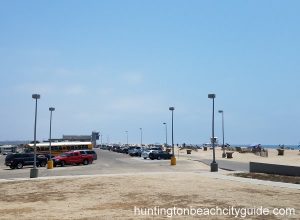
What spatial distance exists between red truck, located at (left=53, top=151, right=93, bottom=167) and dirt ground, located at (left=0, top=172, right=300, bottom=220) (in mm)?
23662

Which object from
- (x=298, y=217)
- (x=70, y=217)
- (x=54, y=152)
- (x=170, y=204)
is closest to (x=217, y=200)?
(x=170, y=204)

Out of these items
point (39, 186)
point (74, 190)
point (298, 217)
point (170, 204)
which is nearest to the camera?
point (298, 217)

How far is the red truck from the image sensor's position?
48.1 meters

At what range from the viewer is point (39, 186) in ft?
78.2

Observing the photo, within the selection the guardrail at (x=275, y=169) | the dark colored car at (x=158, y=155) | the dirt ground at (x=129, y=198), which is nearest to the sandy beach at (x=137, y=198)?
the dirt ground at (x=129, y=198)

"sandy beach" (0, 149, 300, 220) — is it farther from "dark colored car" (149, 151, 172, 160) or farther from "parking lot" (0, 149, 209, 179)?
"dark colored car" (149, 151, 172, 160)

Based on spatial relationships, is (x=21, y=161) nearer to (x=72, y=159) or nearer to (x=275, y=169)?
(x=72, y=159)

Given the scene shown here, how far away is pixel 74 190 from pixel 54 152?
47556 millimetres

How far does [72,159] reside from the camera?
4891 centimetres

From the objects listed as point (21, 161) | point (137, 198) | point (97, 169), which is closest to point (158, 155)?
point (21, 161)

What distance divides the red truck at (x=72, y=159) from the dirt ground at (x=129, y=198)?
932 inches

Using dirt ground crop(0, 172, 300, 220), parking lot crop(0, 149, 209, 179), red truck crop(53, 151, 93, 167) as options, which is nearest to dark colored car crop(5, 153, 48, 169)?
parking lot crop(0, 149, 209, 179)

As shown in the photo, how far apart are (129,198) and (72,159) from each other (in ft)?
105

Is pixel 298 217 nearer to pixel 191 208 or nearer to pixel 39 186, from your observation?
pixel 191 208
